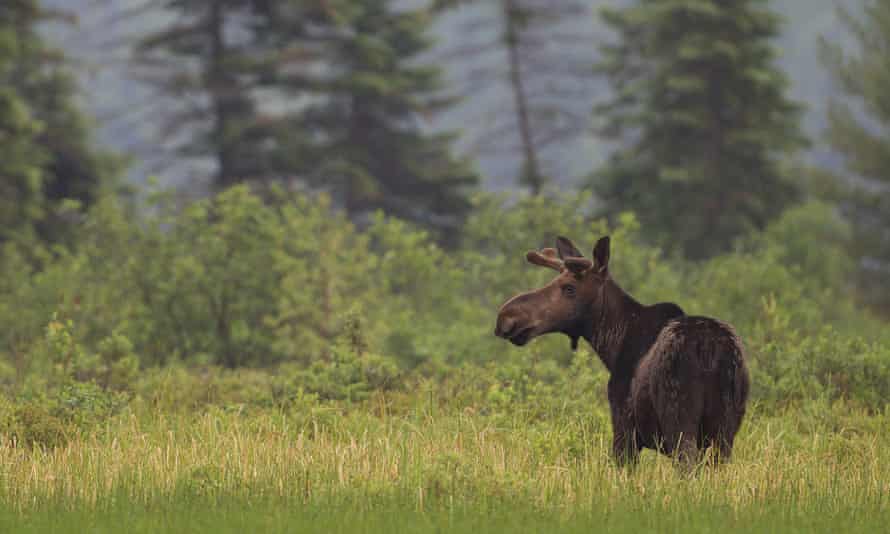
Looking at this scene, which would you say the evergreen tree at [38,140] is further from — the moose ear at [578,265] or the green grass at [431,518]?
the moose ear at [578,265]

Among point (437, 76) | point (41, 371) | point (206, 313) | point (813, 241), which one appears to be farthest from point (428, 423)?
point (437, 76)

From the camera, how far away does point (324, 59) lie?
32.8 metres

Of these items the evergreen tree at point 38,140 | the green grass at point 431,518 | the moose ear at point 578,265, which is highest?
the evergreen tree at point 38,140

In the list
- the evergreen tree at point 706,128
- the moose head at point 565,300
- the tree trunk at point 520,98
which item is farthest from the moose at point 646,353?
the tree trunk at point 520,98

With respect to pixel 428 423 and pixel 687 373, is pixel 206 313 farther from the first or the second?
pixel 687 373

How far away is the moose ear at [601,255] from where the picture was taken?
816 cm

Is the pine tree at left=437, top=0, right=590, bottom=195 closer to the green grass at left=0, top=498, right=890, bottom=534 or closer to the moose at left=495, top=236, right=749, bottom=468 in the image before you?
the moose at left=495, top=236, right=749, bottom=468

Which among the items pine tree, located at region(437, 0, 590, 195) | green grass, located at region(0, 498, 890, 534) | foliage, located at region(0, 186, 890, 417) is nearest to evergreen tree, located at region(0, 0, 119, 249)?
foliage, located at region(0, 186, 890, 417)

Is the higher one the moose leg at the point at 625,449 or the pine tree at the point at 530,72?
the pine tree at the point at 530,72

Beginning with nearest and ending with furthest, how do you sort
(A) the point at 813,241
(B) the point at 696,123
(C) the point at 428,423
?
1. (C) the point at 428,423
2. (A) the point at 813,241
3. (B) the point at 696,123

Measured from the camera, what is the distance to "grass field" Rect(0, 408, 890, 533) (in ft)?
24.9

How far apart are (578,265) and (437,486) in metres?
1.87

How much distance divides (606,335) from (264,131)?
2383cm

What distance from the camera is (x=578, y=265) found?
8336 millimetres
